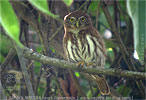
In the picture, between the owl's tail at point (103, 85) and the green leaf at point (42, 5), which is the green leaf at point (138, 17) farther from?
the owl's tail at point (103, 85)

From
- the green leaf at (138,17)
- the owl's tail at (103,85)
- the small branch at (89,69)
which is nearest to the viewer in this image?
the green leaf at (138,17)

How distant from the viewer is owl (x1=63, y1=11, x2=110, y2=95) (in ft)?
10.2

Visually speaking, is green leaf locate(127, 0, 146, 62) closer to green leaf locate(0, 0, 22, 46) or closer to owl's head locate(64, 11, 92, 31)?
green leaf locate(0, 0, 22, 46)

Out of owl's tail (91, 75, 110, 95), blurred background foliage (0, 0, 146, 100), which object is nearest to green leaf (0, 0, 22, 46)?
blurred background foliage (0, 0, 146, 100)

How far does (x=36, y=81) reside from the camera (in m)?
3.75

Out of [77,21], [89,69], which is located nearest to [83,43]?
[77,21]

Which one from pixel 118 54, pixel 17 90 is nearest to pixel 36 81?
pixel 17 90

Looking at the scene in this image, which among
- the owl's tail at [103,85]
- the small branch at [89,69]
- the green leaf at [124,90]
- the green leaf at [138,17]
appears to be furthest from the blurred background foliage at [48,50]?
the green leaf at [138,17]

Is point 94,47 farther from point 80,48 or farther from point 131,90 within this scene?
point 131,90

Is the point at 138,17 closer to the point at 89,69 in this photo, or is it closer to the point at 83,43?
the point at 89,69

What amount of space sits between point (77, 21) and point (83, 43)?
0.36 meters

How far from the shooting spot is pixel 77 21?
3332 mm

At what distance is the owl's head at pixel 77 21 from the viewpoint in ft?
10.7

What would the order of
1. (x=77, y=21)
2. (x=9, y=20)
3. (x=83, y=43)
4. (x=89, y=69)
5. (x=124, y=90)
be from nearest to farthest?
(x=9, y=20) < (x=89, y=69) < (x=83, y=43) < (x=77, y=21) < (x=124, y=90)
